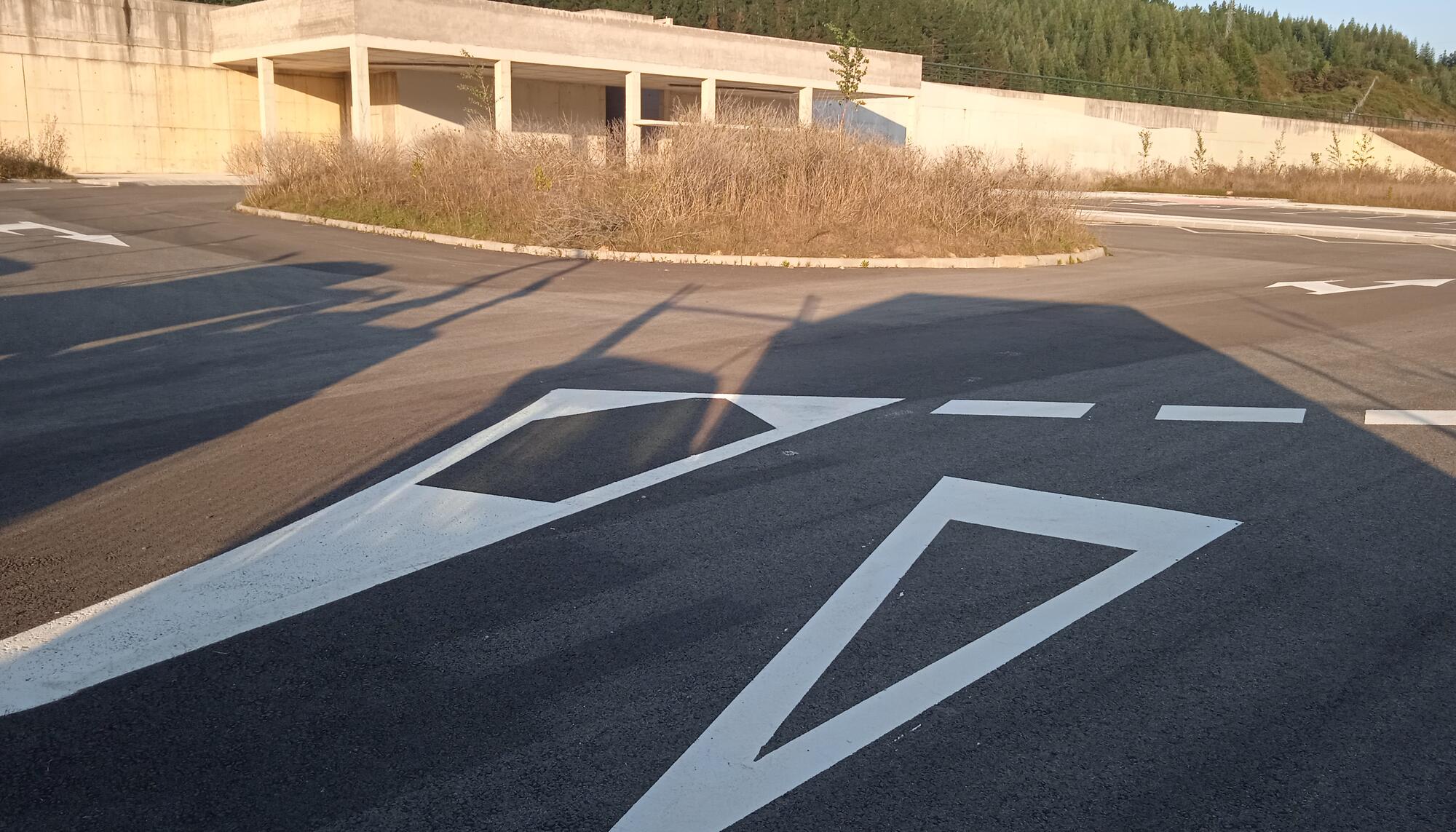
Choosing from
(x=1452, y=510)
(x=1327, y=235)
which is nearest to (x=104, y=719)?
(x=1452, y=510)

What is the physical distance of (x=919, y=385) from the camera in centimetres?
877

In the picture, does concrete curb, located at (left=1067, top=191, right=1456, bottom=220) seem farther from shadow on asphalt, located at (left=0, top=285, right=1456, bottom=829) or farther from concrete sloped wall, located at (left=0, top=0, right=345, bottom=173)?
shadow on asphalt, located at (left=0, top=285, right=1456, bottom=829)

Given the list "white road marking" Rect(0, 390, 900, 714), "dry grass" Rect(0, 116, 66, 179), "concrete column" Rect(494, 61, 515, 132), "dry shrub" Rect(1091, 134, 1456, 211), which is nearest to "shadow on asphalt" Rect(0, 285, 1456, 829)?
"white road marking" Rect(0, 390, 900, 714)

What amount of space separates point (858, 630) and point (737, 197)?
15.2m

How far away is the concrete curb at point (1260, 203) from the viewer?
3791 cm

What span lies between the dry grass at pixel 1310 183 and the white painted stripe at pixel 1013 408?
130 feet

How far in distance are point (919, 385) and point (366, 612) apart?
5.23m

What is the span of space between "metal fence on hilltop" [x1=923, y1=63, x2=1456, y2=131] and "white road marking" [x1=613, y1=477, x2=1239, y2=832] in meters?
53.6

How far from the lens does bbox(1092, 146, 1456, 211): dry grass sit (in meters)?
43.1

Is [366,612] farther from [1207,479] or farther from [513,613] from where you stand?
[1207,479]

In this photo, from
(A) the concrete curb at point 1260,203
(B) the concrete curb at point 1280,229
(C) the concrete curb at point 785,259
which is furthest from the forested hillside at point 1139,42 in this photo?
(C) the concrete curb at point 785,259

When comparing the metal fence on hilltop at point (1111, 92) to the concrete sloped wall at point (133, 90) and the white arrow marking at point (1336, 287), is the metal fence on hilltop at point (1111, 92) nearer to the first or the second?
the concrete sloped wall at point (133, 90)

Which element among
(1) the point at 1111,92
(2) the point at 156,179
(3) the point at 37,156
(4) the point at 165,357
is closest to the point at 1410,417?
(4) the point at 165,357

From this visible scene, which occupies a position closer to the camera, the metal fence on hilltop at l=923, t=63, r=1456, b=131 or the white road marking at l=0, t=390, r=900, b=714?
the white road marking at l=0, t=390, r=900, b=714
